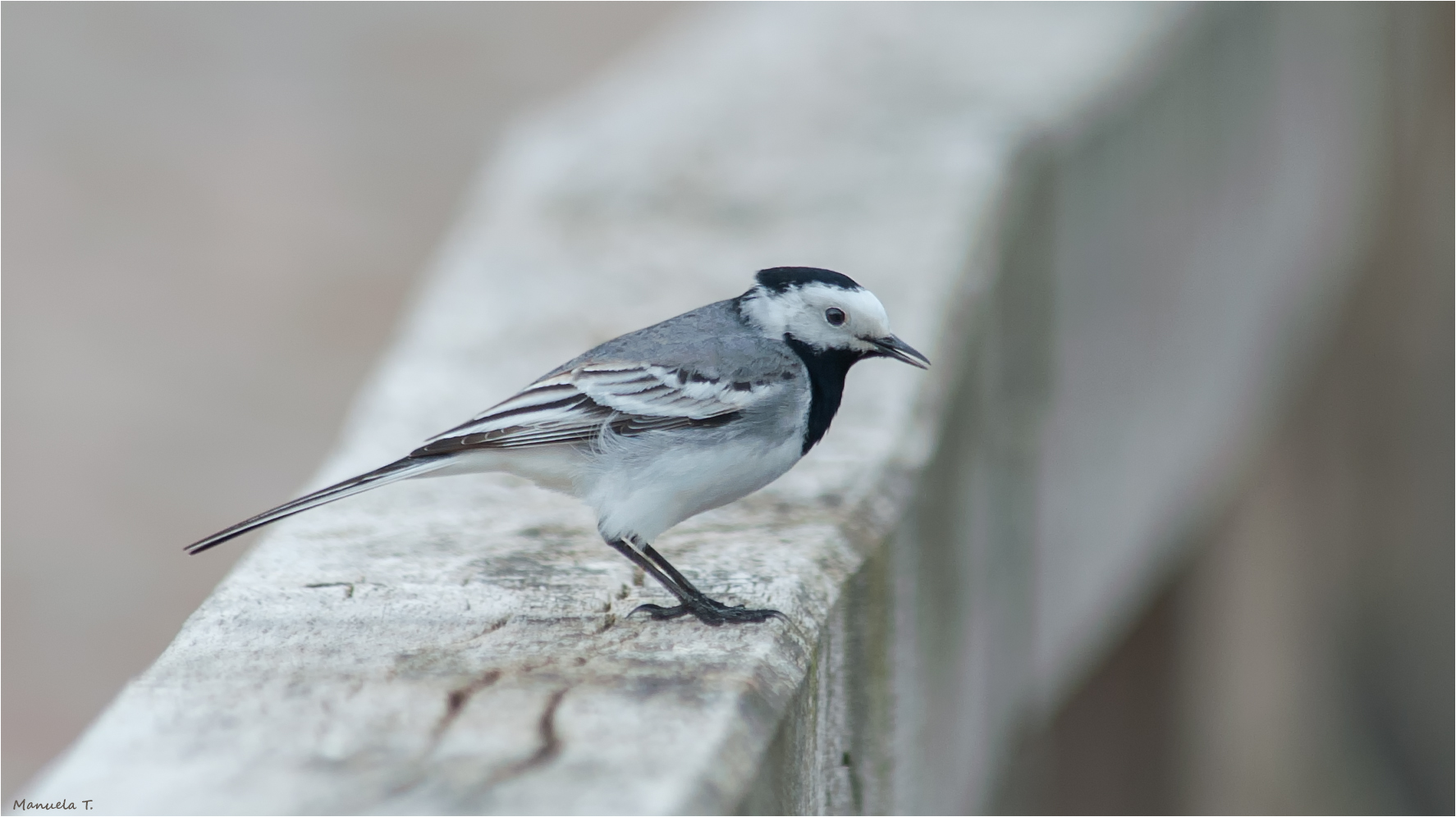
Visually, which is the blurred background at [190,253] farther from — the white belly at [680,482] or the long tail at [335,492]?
the white belly at [680,482]

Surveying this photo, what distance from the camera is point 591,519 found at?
3693 mm

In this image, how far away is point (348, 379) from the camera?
9578 mm

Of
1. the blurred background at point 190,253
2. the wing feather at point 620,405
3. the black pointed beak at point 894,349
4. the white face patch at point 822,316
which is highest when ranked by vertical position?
the blurred background at point 190,253

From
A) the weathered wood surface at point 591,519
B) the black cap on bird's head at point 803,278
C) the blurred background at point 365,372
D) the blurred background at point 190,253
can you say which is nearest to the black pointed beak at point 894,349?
the black cap on bird's head at point 803,278

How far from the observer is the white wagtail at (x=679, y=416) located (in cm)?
314

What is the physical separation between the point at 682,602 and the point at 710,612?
127 mm

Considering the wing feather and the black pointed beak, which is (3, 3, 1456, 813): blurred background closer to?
the black pointed beak

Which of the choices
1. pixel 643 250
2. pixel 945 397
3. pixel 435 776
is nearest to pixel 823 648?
pixel 435 776

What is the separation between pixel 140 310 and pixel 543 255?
17.8 feet

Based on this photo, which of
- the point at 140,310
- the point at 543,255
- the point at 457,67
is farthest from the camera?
the point at 457,67

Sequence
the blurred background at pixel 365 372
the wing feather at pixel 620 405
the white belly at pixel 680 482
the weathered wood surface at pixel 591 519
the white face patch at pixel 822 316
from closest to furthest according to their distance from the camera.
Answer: the weathered wood surface at pixel 591 519 → the white belly at pixel 680 482 → the wing feather at pixel 620 405 → the white face patch at pixel 822 316 → the blurred background at pixel 365 372

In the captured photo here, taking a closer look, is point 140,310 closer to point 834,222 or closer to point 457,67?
point 457,67

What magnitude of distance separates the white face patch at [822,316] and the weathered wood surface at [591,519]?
425 mm
